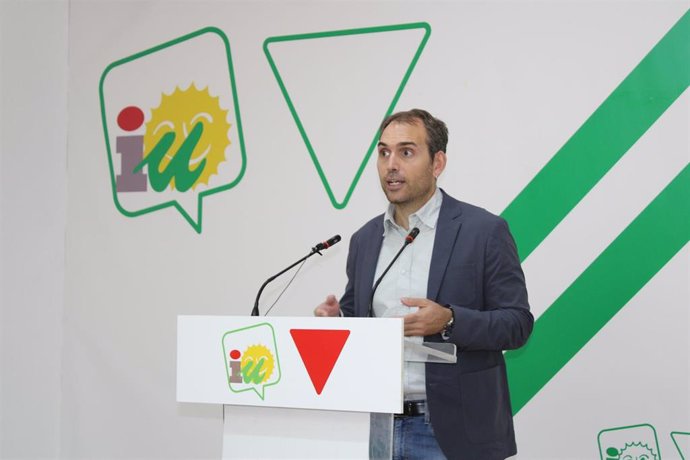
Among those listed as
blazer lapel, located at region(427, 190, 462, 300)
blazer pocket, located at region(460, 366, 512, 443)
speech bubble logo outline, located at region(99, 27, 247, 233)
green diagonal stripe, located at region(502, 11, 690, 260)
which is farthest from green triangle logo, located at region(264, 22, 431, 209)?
blazer pocket, located at region(460, 366, 512, 443)

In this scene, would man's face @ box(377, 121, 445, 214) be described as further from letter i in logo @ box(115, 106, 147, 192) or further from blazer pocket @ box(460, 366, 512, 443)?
letter i in logo @ box(115, 106, 147, 192)

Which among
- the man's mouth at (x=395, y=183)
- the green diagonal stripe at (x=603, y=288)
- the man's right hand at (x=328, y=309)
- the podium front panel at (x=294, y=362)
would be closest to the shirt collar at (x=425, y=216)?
the man's mouth at (x=395, y=183)

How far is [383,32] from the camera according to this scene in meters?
3.57

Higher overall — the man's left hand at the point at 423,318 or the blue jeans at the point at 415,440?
the man's left hand at the point at 423,318

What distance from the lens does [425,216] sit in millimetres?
2445

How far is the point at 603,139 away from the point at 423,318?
1701 mm

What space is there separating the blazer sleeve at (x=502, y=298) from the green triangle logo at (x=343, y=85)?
1400mm

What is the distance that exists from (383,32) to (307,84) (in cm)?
47

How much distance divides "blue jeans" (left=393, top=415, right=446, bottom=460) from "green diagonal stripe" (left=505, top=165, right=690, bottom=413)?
1257mm

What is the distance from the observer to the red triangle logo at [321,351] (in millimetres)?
1755

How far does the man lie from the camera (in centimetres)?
211

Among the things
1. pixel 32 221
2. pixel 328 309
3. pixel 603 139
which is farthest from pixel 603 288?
pixel 32 221

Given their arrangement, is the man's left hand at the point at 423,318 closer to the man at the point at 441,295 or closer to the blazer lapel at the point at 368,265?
the man at the point at 441,295

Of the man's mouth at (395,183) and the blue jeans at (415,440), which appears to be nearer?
the blue jeans at (415,440)
